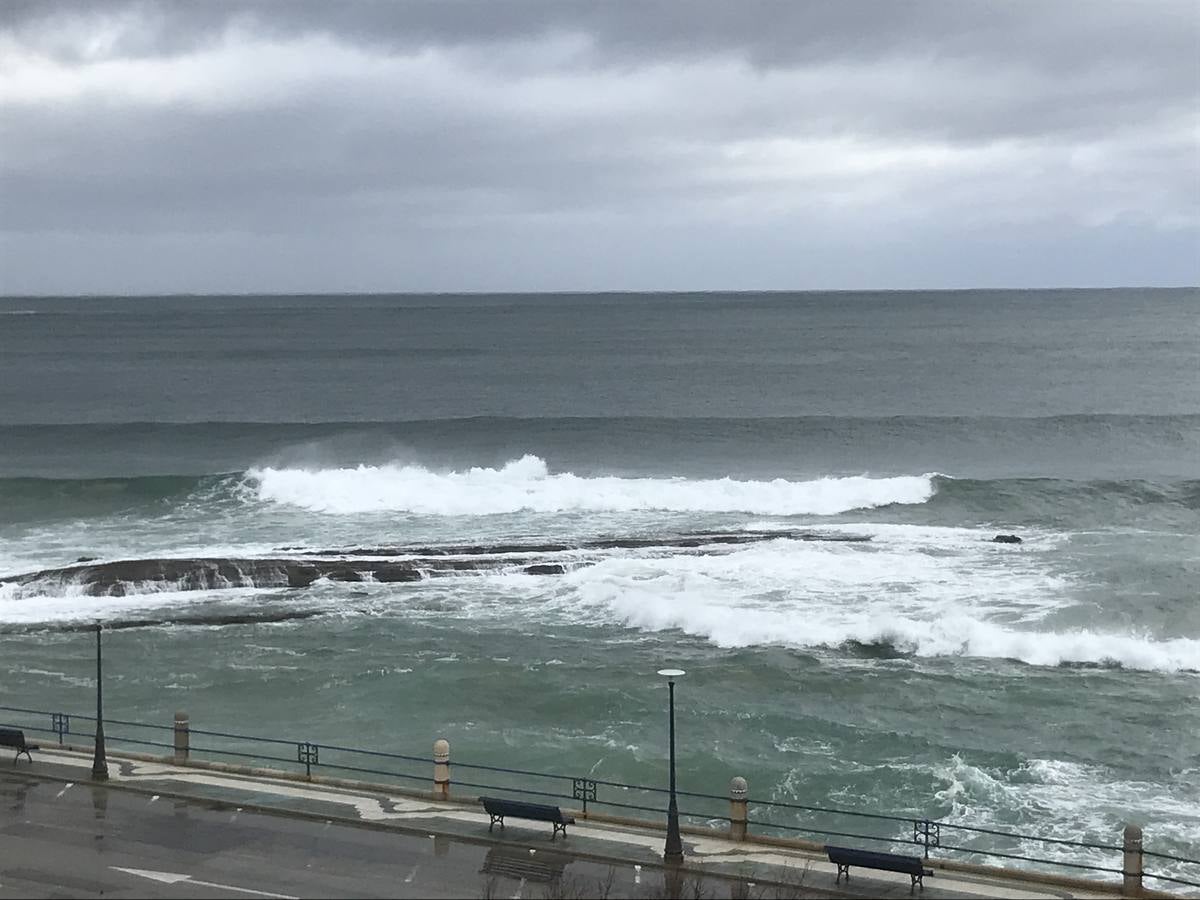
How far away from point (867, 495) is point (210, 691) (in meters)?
38.8

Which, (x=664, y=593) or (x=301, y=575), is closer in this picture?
(x=664, y=593)

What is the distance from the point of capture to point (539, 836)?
21.4m

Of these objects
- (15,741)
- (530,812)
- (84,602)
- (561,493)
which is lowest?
(84,602)

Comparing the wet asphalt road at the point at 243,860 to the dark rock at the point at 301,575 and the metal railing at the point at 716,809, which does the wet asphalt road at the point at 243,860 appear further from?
the dark rock at the point at 301,575

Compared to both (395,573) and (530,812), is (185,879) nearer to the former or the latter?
(530,812)

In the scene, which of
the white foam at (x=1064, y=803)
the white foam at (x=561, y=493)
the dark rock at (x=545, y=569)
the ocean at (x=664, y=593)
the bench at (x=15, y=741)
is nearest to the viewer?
the white foam at (x=1064, y=803)

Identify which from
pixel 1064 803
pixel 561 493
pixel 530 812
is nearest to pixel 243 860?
pixel 530 812

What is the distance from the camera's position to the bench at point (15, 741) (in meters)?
25.0

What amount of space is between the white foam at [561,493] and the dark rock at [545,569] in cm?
1573

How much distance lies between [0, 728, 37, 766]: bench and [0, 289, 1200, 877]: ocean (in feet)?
21.6

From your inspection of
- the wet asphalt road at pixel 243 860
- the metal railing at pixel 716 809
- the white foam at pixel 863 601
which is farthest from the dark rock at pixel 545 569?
the wet asphalt road at pixel 243 860

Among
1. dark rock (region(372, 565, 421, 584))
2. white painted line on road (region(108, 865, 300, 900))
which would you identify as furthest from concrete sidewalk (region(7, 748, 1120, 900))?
dark rock (region(372, 565, 421, 584))

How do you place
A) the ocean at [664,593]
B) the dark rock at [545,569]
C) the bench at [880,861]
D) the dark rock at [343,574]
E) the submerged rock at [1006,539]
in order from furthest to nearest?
the submerged rock at [1006,539]
the dark rock at [545,569]
the dark rock at [343,574]
the ocean at [664,593]
the bench at [880,861]

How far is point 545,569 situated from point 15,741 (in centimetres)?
2328
